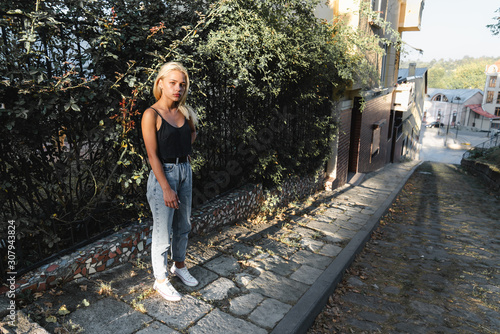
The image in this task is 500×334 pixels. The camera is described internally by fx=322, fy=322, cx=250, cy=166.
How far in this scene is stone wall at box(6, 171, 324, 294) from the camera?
122 inches

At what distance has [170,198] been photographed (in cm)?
297

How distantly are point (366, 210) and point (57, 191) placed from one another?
657 cm

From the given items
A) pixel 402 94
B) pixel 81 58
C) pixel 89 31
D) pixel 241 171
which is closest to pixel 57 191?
pixel 81 58

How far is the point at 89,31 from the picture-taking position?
11.3 ft

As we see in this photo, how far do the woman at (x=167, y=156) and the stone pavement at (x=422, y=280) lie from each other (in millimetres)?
1784

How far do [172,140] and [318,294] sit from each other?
2.41 metres

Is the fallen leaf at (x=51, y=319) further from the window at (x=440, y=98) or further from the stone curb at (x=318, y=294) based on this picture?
the window at (x=440, y=98)

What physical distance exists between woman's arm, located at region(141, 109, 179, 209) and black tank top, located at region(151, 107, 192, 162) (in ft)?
0.22

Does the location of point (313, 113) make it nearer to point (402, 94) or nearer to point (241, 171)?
point (241, 171)

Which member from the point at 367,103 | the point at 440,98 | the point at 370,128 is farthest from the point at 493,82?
the point at 367,103

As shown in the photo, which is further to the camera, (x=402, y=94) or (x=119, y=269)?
(x=402, y=94)

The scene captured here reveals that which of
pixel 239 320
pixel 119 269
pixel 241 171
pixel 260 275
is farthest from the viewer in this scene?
pixel 241 171

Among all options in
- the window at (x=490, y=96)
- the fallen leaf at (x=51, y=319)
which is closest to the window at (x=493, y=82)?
the window at (x=490, y=96)

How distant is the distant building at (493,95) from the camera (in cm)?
5716
